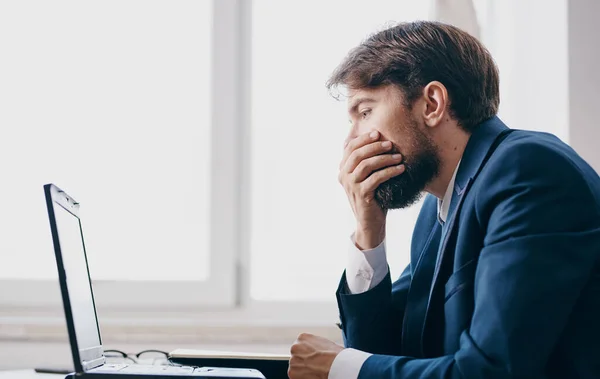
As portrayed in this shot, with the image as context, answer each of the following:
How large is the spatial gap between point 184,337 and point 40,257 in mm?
555

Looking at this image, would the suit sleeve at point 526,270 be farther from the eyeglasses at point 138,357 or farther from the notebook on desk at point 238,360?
the eyeglasses at point 138,357

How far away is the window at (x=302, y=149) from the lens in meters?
2.18

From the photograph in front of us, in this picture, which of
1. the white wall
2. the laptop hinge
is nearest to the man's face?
the laptop hinge

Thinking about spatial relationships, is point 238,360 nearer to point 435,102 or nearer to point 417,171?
point 417,171

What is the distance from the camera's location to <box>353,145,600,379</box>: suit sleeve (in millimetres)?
963

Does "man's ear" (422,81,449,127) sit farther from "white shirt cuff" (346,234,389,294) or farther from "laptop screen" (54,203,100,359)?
"laptop screen" (54,203,100,359)

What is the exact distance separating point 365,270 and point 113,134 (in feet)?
3.67

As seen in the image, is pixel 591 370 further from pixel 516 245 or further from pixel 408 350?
pixel 408 350

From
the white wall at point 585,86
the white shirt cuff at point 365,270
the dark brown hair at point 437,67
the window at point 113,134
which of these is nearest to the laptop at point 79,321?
the white shirt cuff at point 365,270

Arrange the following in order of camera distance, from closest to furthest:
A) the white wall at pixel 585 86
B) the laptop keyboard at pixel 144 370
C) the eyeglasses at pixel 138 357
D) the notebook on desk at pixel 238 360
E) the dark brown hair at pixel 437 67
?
the laptop keyboard at pixel 144 370 → the notebook on desk at pixel 238 360 → the dark brown hair at pixel 437 67 → the eyeglasses at pixel 138 357 → the white wall at pixel 585 86

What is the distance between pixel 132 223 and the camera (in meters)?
2.18

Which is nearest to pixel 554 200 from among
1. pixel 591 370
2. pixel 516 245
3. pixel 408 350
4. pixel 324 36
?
pixel 516 245

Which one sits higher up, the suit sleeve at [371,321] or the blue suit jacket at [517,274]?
the blue suit jacket at [517,274]

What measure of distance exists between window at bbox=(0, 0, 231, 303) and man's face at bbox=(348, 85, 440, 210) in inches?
34.5
